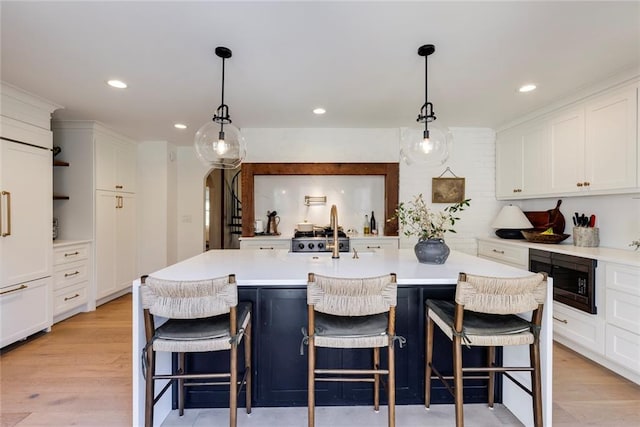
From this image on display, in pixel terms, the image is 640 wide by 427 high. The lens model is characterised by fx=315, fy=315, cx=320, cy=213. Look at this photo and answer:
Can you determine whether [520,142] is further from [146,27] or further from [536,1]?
[146,27]

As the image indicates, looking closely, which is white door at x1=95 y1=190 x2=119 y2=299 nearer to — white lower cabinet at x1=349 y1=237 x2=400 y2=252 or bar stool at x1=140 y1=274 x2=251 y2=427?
bar stool at x1=140 y1=274 x2=251 y2=427

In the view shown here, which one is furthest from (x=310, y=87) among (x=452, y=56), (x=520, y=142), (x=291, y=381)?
(x=520, y=142)

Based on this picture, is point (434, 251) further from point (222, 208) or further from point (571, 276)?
point (222, 208)

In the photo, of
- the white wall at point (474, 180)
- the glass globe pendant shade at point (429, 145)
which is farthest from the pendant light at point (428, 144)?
the white wall at point (474, 180)

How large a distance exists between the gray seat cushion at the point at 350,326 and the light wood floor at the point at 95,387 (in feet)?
4.34

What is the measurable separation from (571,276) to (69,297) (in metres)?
5.19

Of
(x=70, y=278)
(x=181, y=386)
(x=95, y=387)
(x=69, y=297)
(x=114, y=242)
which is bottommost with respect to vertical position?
(x=95, y=387)

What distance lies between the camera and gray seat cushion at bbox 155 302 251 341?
1.57 meters

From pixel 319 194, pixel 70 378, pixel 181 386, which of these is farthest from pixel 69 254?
pixel 319 194

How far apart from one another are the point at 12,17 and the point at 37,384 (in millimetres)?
2444

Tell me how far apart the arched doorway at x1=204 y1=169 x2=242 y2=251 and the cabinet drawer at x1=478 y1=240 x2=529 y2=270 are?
498cm

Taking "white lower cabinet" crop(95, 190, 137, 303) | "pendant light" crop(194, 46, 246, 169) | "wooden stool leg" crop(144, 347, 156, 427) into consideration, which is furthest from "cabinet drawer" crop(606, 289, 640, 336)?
"white lower cabinet" crop(95, 190, 137, 303)

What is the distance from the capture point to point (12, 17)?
184cm

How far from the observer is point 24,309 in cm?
296
